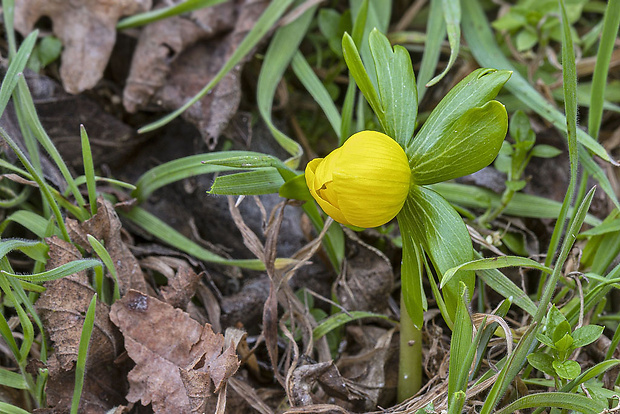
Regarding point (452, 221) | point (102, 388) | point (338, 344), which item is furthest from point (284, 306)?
point (452, 221)

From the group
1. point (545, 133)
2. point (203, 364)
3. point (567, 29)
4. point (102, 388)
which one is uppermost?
point (567, 29)

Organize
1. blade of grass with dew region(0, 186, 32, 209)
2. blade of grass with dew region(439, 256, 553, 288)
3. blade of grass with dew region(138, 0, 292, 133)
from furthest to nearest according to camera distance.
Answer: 1. blade of grass with dew region(138, 0, 292, 133)
2. blade of grass with dew region(0, 186, 32, 209)
3. blade of grass with dew region(439, 256, 553, 288)

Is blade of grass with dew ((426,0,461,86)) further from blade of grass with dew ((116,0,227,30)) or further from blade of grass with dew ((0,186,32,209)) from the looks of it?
blade of grass with dew ((0,186,32,209))

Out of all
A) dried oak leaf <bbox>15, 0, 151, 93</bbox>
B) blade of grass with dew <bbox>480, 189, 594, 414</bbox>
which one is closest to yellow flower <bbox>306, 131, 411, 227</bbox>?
blade of grass with dew <bbox>480, 189, 594, 414</bbox>

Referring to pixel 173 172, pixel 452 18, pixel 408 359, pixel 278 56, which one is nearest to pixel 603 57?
pixel 452 18

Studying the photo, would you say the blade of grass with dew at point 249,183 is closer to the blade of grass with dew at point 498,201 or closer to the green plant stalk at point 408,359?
the green plant stalk at point 408,359

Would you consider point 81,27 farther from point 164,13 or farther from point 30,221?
point 30,221

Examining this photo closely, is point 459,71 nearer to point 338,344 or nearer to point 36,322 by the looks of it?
point 338,344
